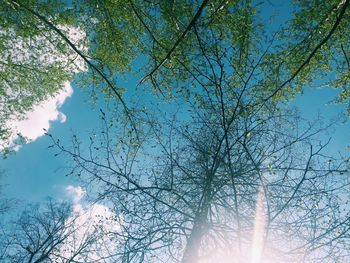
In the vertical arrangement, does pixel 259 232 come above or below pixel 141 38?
below

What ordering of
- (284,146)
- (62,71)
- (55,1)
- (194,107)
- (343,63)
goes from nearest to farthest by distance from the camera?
(194,107)
(284,146)
(343,63)
(55,1)
(62,71)

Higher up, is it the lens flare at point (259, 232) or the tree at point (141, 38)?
the tree at point (141, 38)

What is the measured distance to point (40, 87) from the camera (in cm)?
1063

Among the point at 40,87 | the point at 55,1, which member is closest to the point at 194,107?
the point at 55,1

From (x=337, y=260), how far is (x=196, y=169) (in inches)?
116

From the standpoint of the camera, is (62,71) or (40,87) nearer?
(62,71)

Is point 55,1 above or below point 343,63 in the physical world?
above

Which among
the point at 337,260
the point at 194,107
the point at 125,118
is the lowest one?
the point at 337,260

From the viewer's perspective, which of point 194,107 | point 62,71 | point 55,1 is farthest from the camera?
point 62,71

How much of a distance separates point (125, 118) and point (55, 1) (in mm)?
3925

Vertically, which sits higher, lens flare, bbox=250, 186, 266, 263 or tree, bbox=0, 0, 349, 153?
tree, bbox=0, 0, 349, 153

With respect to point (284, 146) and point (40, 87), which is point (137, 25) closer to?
point (284, 146)

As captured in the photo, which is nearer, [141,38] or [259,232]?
[259,232]

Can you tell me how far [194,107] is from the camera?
4758 millimetres
